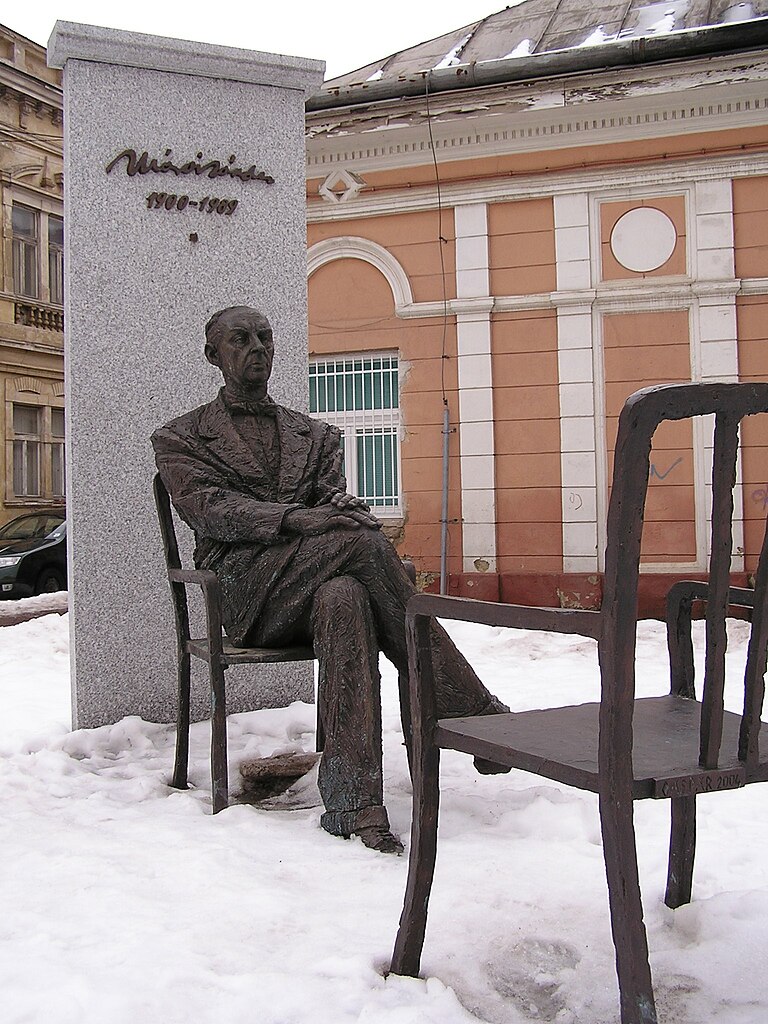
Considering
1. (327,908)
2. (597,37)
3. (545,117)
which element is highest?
(597,37)

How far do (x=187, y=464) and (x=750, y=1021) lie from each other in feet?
7.96

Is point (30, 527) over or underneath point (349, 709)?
over

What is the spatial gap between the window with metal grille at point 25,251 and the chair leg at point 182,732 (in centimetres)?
1826

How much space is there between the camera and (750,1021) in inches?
78.2

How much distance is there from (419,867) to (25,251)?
68.0 feet

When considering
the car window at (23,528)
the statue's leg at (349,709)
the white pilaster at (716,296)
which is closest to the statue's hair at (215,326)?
the statue's leg at (349,709)

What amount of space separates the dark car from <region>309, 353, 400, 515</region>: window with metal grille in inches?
168

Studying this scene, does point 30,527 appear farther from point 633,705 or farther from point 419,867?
point 633,705

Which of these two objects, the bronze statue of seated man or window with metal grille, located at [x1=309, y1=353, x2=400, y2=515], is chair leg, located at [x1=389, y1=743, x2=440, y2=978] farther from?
window with metal grille, located at [x1=309, y1=353, x2=400, y2=515]

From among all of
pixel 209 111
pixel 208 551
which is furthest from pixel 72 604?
pixel 209 111

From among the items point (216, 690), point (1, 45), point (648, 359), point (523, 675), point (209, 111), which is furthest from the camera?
point (1, 45)

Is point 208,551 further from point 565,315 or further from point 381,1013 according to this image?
point 565,315

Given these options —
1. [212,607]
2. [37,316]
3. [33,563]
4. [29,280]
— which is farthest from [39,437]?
[212,607]

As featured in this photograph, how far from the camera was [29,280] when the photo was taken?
2097 cm
